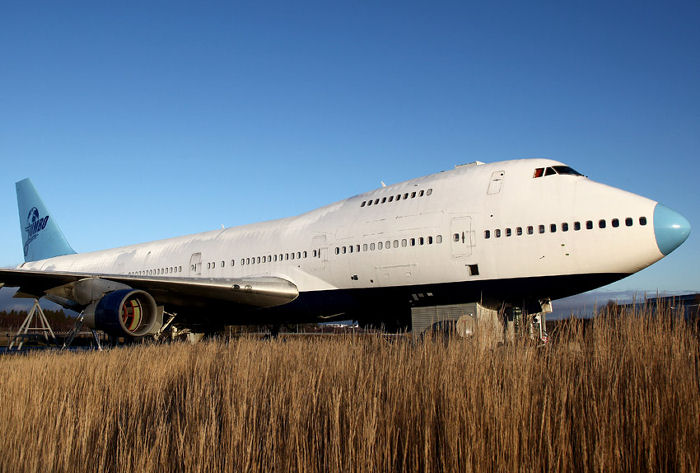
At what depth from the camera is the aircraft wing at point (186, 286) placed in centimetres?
1377

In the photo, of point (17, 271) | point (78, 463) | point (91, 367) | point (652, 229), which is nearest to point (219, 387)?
point (78, 463)

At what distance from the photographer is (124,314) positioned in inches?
524

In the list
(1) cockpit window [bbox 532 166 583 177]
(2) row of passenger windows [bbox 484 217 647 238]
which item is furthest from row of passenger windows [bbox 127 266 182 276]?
(1) cockpit window [bbox 532 166 583 177]

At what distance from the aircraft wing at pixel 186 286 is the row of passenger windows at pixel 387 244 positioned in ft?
6.83

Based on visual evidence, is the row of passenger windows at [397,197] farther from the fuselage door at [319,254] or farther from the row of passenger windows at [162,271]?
the row of passenger windows at [162,271]

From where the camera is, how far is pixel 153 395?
19.6 feet

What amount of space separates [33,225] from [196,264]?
16211 millimetres

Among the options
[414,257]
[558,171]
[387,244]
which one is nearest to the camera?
[558,171]

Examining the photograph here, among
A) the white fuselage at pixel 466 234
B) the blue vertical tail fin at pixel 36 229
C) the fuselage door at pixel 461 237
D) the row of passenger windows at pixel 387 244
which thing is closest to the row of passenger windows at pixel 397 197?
the white fuselage at pixel 466 234

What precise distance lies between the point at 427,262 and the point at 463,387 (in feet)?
24.8

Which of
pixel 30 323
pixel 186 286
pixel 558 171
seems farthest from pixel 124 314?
pixel 30 323

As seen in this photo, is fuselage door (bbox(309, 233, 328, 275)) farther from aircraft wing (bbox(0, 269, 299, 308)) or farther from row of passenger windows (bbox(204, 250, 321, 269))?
aircraft wing (bbox(0, 269, 299, 308))

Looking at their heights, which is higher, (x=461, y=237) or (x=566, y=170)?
(x=566, y=170)

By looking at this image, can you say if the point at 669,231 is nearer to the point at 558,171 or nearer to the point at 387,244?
the point at 558,171
